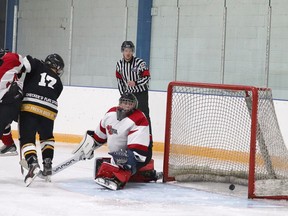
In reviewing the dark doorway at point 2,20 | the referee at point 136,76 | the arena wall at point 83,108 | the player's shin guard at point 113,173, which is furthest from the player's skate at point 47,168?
the dark doorway at point 2,20

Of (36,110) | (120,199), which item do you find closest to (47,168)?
(36,110)

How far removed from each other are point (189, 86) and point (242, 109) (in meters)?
0.47

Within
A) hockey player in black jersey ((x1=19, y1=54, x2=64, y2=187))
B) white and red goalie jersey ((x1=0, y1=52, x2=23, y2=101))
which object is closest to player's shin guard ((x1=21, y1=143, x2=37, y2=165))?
hockey player in black jersey ((x1=19, y1=54, x2=64, y2=187))

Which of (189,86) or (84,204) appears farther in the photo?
(189,86)

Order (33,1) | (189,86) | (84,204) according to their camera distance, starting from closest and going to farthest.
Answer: (84,204), (189,86), (33,1)

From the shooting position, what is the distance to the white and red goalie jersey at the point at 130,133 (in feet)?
19.6

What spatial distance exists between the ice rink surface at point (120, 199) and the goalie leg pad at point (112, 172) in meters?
0.09

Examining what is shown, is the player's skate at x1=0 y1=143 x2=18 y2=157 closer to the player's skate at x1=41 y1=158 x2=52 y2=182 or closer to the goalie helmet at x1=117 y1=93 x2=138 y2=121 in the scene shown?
the player's skate at x1=41 y1=158 x2=52 y2=182

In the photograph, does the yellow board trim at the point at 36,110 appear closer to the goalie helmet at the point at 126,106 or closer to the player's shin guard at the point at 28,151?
the player's shin guard at the point at 28,151

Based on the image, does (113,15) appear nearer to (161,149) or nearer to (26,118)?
(161,149)

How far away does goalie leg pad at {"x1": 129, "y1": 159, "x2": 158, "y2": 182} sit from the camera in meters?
6.46

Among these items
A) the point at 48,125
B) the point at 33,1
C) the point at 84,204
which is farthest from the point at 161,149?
the point at 33,1

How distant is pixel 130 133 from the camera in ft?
19.7

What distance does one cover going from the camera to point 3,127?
6.12 meters
